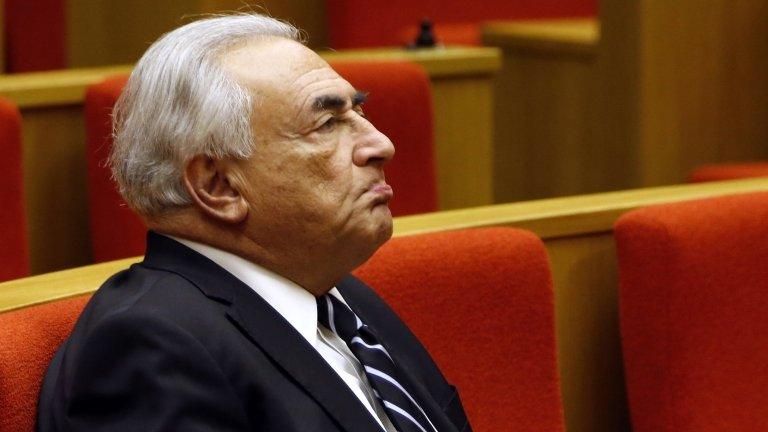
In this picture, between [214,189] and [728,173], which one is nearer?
[214,189]

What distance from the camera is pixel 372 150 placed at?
0.50 m

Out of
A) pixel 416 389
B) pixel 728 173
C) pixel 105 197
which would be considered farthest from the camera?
pixel 728 173

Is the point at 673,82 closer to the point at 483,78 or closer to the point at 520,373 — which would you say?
the point at 483,78

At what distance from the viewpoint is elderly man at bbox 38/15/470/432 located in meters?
0.44

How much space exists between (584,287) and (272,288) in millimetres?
251

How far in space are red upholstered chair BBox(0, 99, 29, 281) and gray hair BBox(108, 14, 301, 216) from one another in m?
0.21

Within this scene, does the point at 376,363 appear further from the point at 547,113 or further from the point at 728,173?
the point at 547,113

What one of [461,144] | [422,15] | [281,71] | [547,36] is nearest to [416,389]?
[281,71]

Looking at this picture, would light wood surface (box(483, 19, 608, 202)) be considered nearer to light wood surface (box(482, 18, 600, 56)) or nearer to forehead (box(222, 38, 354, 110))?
light wood surface (box(482, 18, 600, 56))

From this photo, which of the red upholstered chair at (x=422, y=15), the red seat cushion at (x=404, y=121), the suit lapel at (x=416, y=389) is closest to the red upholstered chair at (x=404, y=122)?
the red seat cushion at (x=404, y=121)

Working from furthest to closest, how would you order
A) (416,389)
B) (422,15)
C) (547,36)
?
(422,15) < (547,36) < (416,389)

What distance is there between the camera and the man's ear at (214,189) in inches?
18.7

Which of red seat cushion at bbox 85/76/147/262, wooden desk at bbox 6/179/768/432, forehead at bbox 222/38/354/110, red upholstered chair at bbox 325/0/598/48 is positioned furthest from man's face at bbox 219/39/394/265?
red upholstered chair at bbox 325/0/598/48

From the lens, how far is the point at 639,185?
44.7 inches
